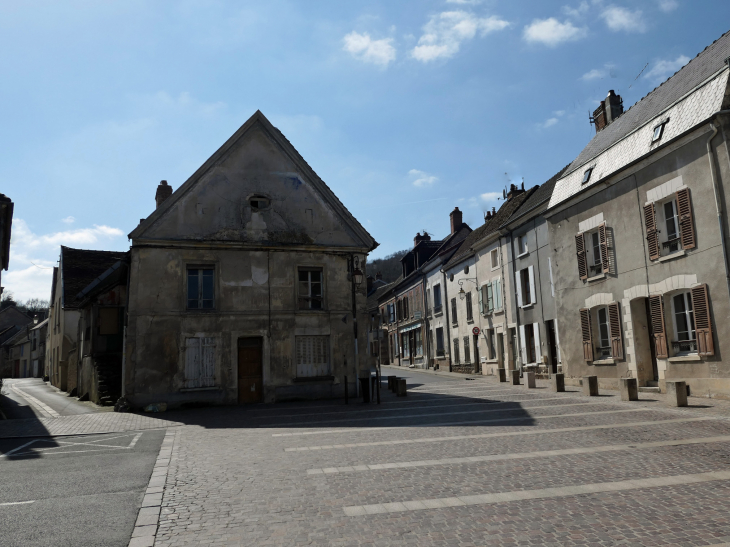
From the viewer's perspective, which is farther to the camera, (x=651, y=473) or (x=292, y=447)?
(x=292, y=447)

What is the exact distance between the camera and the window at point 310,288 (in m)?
19.3

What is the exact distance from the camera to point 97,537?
4926 millimetres

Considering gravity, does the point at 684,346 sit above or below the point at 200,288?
below

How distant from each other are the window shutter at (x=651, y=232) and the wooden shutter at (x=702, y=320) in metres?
1.73

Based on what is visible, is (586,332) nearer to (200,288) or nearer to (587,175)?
(587,175)

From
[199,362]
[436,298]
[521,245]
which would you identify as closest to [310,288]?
[199,362]

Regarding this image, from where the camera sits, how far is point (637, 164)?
15859 mm

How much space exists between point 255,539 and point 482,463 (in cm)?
374

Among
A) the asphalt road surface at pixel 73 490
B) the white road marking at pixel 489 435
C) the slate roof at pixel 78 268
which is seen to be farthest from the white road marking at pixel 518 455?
the slate roof at pixel 78 268

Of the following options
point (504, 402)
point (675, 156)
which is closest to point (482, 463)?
point (504, 402)

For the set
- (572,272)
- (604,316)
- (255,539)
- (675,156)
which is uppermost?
(675,156)

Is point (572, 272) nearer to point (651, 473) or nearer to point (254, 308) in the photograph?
point (254, 308)

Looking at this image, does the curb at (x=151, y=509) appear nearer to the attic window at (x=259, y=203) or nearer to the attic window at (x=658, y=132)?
the attic window at (x=259, y=203)

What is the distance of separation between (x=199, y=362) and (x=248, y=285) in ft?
9.37
